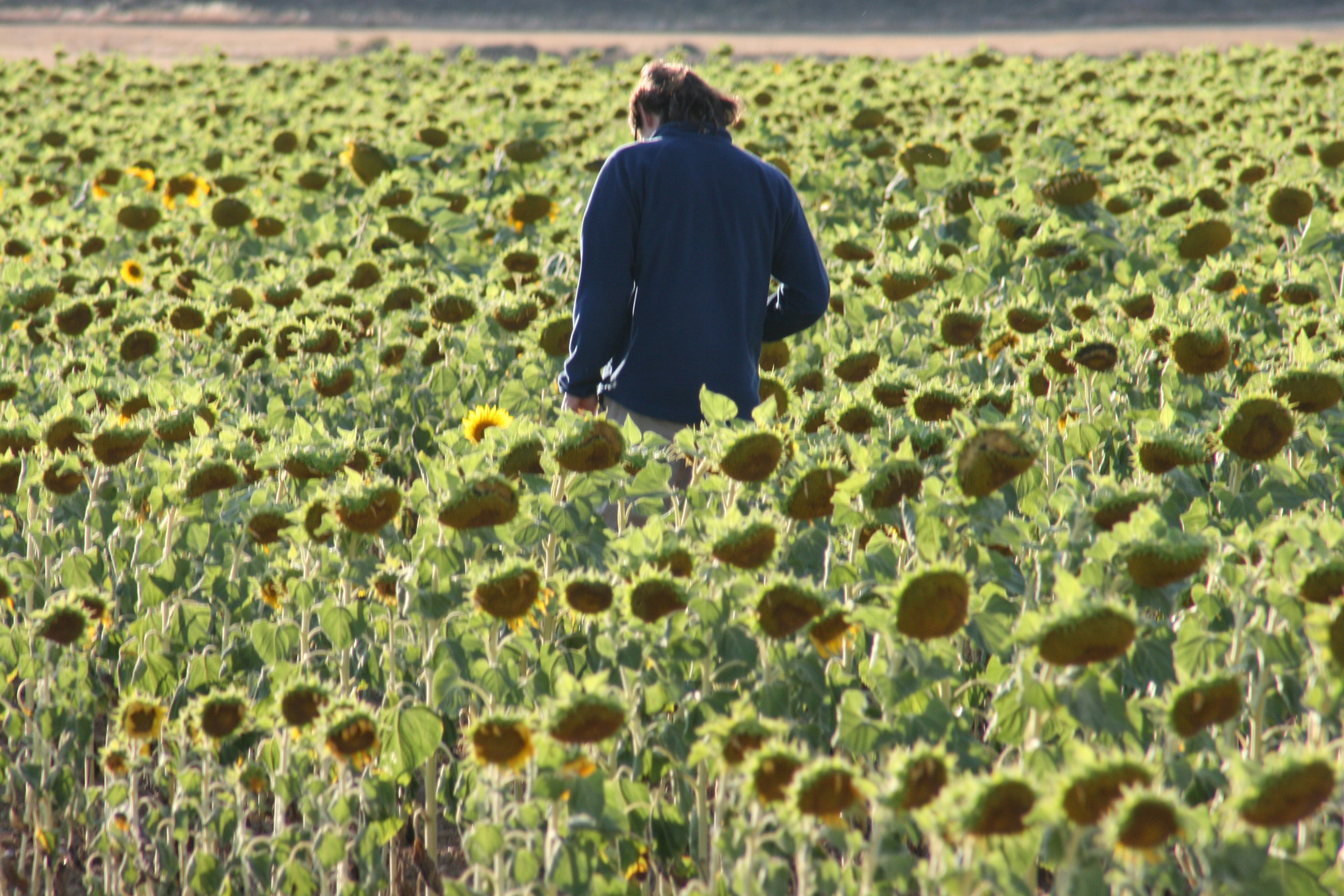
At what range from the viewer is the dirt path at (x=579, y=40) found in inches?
925

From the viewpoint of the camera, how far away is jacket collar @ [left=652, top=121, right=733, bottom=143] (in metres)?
3.83

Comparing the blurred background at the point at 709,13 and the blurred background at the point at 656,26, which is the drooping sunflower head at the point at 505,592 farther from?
the blurred background at the point at 709,13

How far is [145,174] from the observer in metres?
8.54

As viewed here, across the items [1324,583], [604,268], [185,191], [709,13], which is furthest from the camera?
[709,13]

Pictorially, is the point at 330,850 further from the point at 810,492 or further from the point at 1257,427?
the point at 1257,427

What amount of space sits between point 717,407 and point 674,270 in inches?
45.3

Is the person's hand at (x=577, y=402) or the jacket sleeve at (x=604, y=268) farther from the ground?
the jacket sleeve at (x=604, y=268)

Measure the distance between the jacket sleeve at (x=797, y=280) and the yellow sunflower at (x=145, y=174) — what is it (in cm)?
581

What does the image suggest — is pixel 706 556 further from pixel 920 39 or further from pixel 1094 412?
pixel 920 39

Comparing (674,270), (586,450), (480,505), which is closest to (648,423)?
(674,270)

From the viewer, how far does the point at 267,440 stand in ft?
11.0

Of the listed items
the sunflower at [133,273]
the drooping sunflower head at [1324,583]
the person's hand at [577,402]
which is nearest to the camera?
the drooping sunflower head at [1324,583]

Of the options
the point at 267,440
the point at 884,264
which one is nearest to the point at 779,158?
the point at 884,264

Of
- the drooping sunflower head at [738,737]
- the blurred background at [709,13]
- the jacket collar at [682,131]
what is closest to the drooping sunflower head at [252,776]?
the drooping sunflower head at [738,737]
